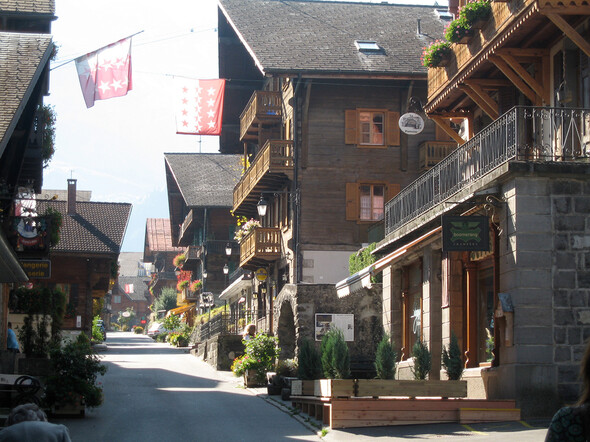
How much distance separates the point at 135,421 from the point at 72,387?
133cm

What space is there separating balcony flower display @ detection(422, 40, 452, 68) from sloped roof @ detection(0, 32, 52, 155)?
8110 mm

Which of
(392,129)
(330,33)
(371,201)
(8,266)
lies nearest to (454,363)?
(8,266)

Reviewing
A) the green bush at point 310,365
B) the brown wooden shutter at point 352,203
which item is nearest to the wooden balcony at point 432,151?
the brown wooden shutter at point 352,203

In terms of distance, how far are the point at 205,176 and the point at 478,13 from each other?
47.7 metres

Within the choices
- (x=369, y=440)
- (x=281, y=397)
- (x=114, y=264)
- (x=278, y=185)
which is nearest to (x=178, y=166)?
(x=114, y=264)

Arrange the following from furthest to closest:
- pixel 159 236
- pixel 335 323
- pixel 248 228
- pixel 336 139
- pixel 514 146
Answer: pixel 159 236
pixel 248 228
pixel 336 139
pixel 335 323
pixel 514 146

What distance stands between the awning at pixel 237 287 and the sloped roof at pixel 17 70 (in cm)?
2938

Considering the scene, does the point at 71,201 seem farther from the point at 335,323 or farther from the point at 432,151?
the point at 335,323

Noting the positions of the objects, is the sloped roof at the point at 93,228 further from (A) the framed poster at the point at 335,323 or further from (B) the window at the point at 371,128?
(A) the framed poster at the point at 335,323

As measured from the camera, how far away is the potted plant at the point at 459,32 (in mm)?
20703

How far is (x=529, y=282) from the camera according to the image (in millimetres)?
17453

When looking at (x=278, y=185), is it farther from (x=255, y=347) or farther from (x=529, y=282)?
(x=529, y=282)

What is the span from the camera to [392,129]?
123ft

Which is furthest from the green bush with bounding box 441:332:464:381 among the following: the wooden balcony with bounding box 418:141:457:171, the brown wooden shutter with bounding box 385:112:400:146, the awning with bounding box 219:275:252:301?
the awning with bounding box 219:275:252:301
